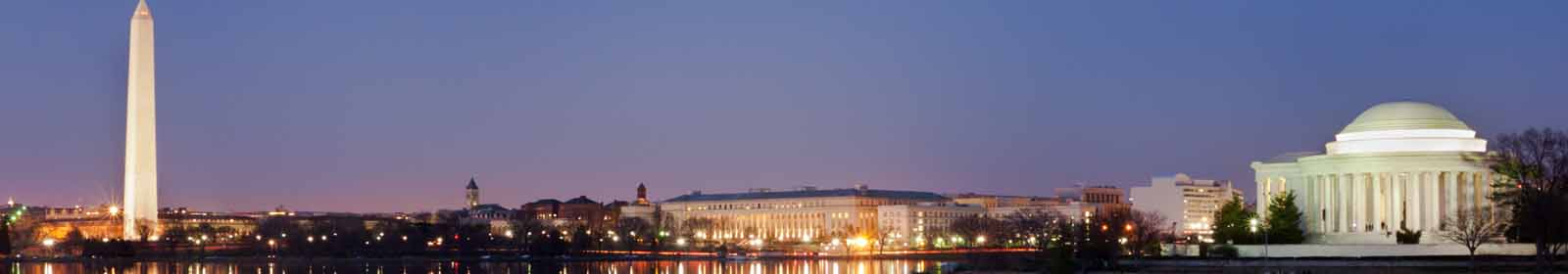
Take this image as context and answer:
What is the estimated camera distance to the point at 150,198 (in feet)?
543

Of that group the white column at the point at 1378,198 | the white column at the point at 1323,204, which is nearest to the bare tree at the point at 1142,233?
the white column at the point at 1323,204

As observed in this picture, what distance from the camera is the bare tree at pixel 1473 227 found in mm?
82625

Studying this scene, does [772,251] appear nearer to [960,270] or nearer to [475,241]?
[475,241]

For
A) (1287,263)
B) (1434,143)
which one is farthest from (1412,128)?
(1287,263)

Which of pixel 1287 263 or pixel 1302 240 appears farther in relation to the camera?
pixel 1302 240

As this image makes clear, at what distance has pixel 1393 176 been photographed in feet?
309

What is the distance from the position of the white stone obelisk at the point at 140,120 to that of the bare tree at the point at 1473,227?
101706 millimetres

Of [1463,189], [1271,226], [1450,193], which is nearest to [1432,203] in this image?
[1450,193]

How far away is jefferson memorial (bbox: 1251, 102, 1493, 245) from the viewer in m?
92.9

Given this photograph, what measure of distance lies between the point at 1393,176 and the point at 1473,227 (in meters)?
10.1

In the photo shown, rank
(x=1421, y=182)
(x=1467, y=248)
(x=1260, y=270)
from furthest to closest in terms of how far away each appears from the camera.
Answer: (x=1421, y=182) < (x=1467, y=248) < (x=1260, y=270)

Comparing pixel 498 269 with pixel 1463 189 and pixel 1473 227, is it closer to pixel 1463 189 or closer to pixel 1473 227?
pixel 1463 189

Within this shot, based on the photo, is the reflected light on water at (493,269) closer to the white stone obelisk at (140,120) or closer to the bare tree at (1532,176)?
the white stone obelisk at (140,120)

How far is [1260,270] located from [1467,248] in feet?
36.9
